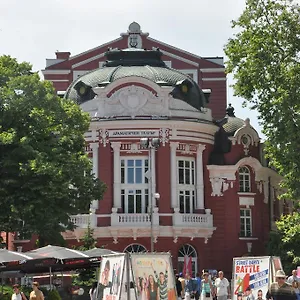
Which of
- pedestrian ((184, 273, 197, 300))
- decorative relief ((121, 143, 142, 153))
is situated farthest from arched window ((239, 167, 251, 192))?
pedestrian ((184, 273, 197, 300))

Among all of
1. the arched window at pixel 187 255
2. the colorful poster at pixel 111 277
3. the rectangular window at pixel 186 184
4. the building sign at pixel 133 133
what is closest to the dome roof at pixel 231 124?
the rectangular window at pixel 186 184

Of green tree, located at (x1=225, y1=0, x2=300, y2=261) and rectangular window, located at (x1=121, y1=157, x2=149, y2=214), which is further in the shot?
rectangular window, located at (x1=121, y1=157, x2=149, y2=214)

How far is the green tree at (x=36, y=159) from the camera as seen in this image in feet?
126

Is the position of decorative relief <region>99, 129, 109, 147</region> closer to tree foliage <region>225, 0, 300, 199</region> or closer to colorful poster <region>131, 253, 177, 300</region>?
tree foliage <region>225, 0, 300, 199</region>

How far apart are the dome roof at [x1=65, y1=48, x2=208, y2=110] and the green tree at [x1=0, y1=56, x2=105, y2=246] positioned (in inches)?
525

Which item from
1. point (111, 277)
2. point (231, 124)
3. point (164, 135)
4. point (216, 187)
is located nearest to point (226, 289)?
point (111, 277)

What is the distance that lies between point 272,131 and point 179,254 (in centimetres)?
1376

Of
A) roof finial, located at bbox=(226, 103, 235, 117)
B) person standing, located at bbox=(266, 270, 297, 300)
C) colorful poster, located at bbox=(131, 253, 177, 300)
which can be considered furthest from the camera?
roof finial, located at bbox=(226, 103, 235, 117)

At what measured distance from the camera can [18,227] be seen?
39188 mm

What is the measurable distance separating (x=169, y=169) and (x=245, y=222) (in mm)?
6933

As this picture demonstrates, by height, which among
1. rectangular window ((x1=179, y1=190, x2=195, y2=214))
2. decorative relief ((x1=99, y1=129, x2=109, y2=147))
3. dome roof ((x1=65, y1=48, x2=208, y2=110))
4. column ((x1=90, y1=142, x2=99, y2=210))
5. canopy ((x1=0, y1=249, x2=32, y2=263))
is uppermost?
dome roof ((x1=65, y1=48, x2=208, y2=110))

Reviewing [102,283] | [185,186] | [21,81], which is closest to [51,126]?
[21,81]

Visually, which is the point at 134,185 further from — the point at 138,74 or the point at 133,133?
the point at 138,74

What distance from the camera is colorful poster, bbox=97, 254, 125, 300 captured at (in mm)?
20153
